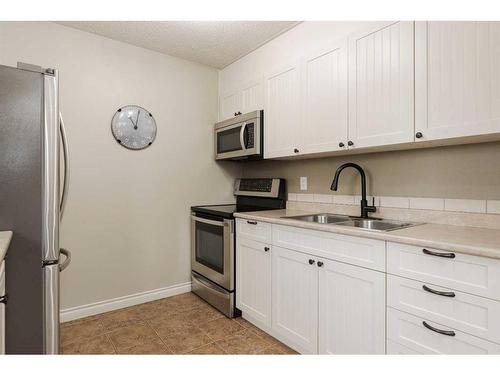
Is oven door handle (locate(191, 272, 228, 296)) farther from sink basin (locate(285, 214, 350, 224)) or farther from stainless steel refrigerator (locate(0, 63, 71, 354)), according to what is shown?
stainless steel refrigerator (locate(0, 63, 71, 354))

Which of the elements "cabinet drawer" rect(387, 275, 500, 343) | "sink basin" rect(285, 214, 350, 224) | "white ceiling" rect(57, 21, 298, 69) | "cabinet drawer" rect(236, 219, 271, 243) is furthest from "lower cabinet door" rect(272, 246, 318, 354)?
"white ceiling" rect(57, 21, 298, 69)

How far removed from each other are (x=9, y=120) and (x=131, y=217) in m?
1.47

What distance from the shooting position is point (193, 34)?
246cm

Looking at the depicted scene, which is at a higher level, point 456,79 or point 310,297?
point 456,79

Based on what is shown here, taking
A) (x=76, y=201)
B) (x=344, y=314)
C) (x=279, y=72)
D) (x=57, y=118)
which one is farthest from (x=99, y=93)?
(x=344, y=314)

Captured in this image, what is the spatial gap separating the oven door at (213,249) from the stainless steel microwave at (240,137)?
0.64m

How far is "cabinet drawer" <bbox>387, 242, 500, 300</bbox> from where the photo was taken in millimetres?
1075

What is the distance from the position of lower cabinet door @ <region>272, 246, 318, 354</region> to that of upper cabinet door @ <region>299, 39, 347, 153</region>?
78 cm

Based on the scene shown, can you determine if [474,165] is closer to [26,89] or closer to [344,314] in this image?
[344,314]

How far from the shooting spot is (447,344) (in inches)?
46.8

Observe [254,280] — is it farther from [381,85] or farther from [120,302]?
[381,85]

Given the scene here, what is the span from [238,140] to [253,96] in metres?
0.41

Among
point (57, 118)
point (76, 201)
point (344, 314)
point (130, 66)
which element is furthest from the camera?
A: point (130, 66)

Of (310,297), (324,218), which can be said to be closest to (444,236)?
(310,297)
